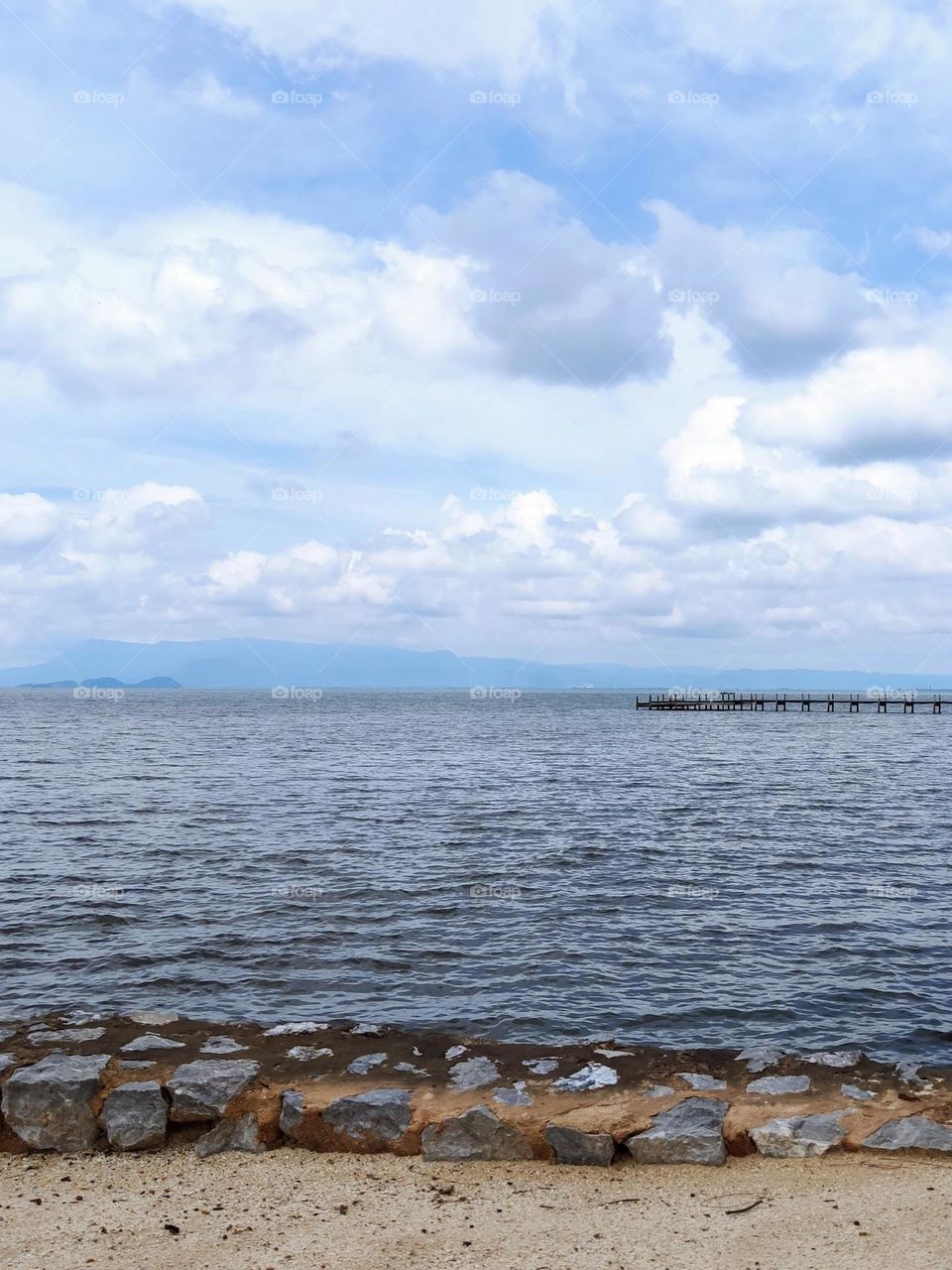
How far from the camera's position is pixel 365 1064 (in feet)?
37.1

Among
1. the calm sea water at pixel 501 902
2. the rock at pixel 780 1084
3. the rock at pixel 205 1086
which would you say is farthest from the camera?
the calm sea water at pixel 501 902

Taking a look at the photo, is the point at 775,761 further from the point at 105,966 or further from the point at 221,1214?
the point at 221,1214

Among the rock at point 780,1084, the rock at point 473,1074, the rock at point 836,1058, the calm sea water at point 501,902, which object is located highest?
the rock at point 780,1084

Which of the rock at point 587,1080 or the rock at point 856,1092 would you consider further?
the rock at point 587,1080

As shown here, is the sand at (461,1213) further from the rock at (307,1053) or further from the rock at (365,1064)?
the rock at (307,1053)

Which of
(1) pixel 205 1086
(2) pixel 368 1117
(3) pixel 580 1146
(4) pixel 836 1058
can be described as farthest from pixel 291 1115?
(4) pixel 836 1058

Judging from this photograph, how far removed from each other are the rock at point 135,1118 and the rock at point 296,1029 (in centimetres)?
319

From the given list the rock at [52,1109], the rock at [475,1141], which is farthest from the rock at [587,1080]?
the rock at [52,1109]

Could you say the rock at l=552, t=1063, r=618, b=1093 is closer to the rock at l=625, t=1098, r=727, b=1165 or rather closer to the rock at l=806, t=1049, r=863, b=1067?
the rock at l=625, t=1098, r=727, b=1165

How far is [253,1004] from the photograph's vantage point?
14.7 meters

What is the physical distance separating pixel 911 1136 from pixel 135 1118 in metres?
7.53

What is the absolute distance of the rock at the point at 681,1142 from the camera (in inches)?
346

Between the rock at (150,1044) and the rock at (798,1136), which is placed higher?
the rock at (798,1136)

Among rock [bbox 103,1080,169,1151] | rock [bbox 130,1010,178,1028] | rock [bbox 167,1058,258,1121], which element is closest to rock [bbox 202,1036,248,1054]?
rock [bbox 130,1010,178,1028]
